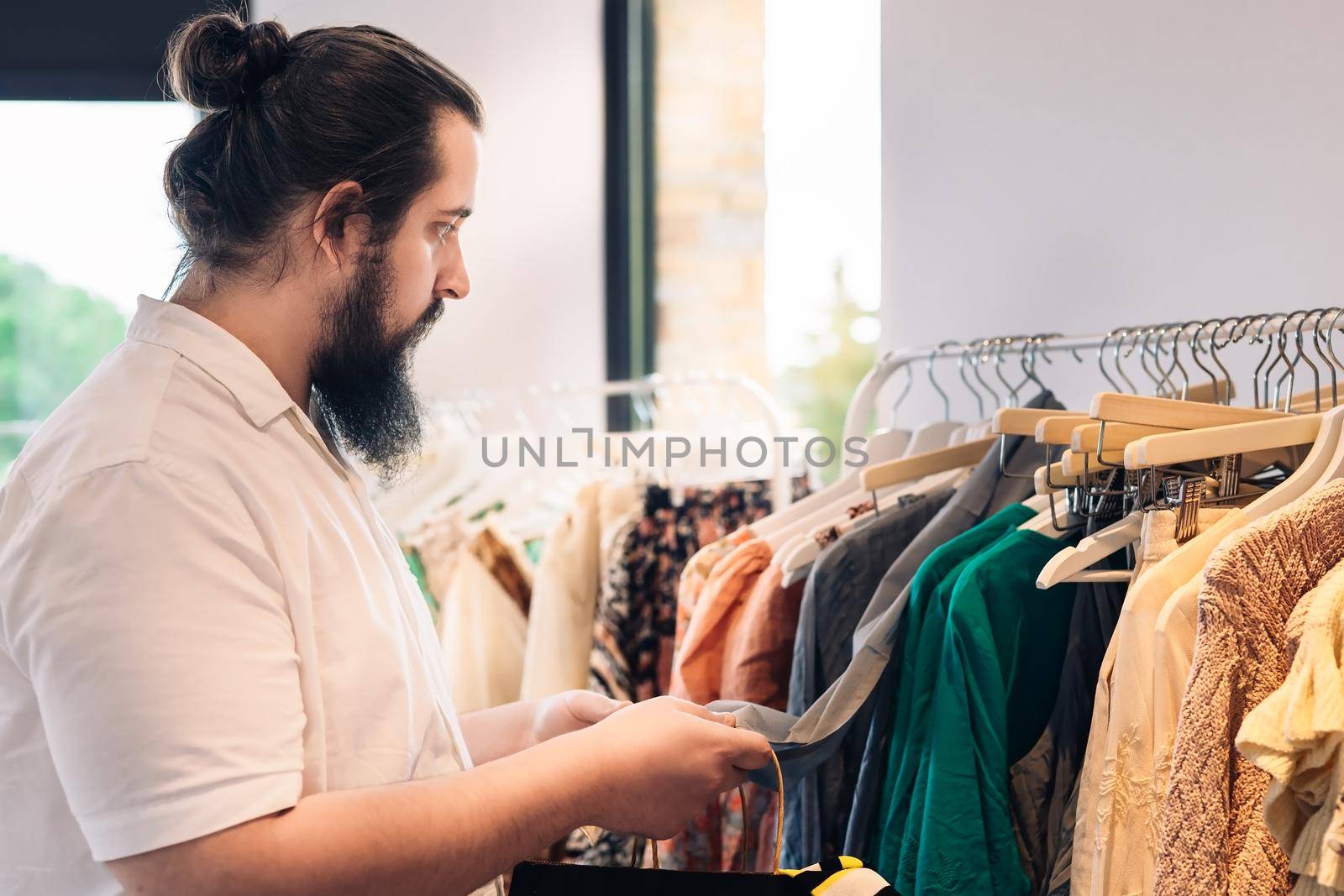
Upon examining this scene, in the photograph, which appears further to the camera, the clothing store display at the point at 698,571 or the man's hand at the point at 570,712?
the clothing store display at the point at 698,571

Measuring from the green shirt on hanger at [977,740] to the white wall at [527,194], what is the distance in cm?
228

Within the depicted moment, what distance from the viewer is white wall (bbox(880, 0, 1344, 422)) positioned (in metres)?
1.54

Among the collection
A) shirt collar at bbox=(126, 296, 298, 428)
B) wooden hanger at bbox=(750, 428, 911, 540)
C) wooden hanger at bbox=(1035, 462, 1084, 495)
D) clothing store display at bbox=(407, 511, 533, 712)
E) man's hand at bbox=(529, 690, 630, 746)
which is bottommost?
clothing store display at bbox=(407, 511, 533, 712)

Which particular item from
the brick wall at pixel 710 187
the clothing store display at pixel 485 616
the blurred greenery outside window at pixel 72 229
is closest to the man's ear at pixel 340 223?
the clothing store display at pixel 485 616

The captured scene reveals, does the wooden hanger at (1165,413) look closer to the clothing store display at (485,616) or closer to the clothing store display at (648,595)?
the clothing store display at (648,595)

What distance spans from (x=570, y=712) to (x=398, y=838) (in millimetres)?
383

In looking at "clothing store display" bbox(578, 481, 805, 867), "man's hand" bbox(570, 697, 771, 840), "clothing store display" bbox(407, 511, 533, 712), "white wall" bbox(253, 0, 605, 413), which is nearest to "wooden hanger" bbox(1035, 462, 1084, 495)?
"man's hand" bbox(570, 697, 771, 840)

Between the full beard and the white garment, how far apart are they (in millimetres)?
70

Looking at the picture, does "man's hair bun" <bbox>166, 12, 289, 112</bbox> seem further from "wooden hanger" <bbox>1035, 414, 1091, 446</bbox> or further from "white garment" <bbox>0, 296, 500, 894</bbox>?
"wooden hanger" <bbox>1035, 414, 1091, 446</bbox>

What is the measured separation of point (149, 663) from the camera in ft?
2.37

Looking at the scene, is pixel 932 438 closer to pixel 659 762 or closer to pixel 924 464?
pixel 924 464

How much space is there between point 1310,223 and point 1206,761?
3.20 ft

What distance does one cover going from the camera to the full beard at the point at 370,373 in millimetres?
982

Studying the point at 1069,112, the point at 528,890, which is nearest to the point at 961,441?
the point at 1069,112
